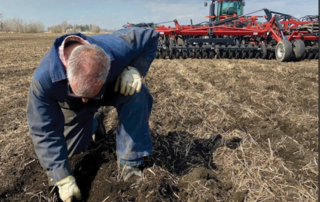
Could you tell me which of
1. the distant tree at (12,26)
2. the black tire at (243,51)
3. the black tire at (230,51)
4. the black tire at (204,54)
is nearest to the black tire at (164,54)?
the black tire at (204,54)

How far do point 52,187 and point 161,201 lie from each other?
0.93 meters

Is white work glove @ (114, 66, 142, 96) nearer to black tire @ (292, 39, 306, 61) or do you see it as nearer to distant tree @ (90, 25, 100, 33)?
black tire @ (292, 39, 306, 61)

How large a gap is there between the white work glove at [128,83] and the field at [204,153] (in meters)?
0.72

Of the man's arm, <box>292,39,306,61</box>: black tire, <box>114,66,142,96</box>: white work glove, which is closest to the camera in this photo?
the man's arm

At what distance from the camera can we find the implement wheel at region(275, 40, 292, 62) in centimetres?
822

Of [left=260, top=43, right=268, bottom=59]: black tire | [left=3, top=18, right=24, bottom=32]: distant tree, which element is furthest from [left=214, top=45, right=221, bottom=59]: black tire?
[left=3, top=18, right=24, bottom=32]: distant tree

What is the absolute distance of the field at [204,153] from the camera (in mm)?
2051

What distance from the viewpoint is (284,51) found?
8.25 m

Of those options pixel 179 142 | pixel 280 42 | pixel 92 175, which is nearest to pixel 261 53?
pixel 280 42

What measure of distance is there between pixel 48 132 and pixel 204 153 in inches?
61.5

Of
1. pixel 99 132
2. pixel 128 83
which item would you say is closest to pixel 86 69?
pixel 128 83

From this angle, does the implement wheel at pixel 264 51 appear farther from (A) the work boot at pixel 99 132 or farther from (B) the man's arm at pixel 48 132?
(B) the man's arm at pixel 48 132

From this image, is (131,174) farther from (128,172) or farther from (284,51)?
(284,51)

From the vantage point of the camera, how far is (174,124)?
3.28 metres
